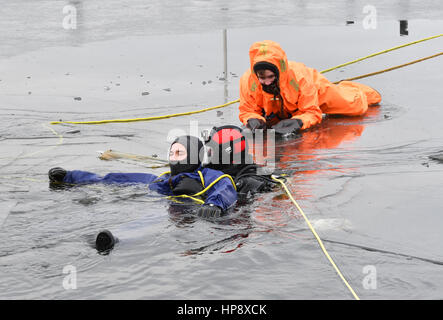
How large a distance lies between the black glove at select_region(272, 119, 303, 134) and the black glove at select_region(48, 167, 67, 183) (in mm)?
3498

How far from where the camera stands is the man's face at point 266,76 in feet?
33.7

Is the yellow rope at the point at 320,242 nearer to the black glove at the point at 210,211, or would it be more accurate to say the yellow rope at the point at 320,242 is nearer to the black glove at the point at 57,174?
the black glove at the point at 210,211

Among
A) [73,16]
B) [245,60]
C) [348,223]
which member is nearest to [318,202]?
[348,223]

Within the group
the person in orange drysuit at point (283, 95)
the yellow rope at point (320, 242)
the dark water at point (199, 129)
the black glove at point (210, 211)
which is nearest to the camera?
the yellow rope at point (320, 242)

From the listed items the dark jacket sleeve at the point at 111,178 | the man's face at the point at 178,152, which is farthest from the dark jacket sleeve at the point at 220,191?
the dark jacket sleeve at the point at 111,178

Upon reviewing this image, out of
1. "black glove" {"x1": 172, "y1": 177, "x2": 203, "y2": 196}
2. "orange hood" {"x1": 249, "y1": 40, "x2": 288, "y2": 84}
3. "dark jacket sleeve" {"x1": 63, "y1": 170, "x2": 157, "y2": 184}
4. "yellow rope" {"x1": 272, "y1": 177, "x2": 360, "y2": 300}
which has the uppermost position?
"orange hood" {"x1": 249, "y1": 40, "x2": 288, "y2": 84}

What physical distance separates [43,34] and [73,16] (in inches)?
80.1

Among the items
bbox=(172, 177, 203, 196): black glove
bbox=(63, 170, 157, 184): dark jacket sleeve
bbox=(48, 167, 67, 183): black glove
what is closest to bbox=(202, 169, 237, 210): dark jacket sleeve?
bbox=(172, 177, 203, 196): black glove

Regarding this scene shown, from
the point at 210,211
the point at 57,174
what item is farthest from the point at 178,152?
the point at 57,174

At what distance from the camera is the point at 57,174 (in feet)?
26.2

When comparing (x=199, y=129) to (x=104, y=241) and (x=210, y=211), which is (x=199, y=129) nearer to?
(x=210, y=211)

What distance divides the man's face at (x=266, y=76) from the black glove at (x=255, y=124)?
532 millimetres

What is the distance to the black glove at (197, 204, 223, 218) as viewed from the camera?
22.4 ft

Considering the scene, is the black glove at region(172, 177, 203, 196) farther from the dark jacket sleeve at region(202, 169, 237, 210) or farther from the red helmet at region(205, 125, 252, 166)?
the red helmet at region(205, 125, 252, 166)
